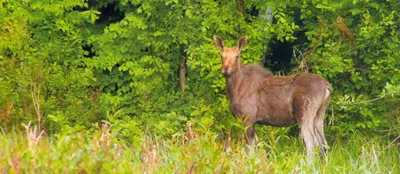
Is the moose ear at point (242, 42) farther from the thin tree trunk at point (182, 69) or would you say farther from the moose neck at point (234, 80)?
the thin tree trunk at point (182, 69)

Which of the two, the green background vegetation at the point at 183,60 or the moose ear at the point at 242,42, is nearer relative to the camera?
the moose ear at the point at 242,42

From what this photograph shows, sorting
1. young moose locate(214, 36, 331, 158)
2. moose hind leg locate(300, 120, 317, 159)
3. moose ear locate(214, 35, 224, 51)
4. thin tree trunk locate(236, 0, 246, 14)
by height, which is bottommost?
moose hind leg locate(300, 120, 317, 159)

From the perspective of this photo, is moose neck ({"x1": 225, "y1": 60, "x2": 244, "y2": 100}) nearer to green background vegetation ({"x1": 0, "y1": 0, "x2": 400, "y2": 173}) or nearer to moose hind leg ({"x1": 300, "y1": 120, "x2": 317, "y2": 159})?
green background vegetation ({"x1": 0, "y1": 0, "x2": 400, "y2": 173})

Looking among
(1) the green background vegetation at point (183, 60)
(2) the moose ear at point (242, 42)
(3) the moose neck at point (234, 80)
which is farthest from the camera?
(1) the green background vegetation at point (183, 60)

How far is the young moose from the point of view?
13789 mm

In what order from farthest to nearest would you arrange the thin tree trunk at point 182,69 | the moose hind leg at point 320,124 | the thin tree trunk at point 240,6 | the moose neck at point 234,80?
the thin tree trunk at point 182,69 → the thin tree trunk at point 240,6 → the moose neck at point 234,80 → the moose hind leg at point 320,124

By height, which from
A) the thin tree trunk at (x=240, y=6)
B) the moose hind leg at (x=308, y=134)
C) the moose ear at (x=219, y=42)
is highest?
the thin tree trunk at (x=240, y=6)

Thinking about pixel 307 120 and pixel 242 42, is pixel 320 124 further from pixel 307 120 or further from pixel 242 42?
pixel 242 42

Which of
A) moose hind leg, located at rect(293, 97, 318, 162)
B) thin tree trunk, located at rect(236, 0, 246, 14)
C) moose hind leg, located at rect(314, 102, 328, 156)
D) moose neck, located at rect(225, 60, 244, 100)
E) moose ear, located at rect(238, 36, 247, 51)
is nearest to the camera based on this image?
moose hind leg, located at rect(293, 97, 318, 162)

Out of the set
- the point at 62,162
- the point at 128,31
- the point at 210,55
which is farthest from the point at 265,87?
the point at 62,162

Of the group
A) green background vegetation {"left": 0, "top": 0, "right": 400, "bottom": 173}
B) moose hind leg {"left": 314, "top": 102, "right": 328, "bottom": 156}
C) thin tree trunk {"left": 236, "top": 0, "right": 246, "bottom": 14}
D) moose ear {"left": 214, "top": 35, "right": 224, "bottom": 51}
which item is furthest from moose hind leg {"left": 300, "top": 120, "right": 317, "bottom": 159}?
thin tree trunk {"left": 236, "top": 0, "right": 246, "bottom": 14}

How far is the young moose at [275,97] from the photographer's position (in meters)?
13.8

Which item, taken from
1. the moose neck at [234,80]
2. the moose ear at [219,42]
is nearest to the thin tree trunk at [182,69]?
the moose neck at [234,80]

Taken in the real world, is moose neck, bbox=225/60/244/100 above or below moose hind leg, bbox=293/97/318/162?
above
